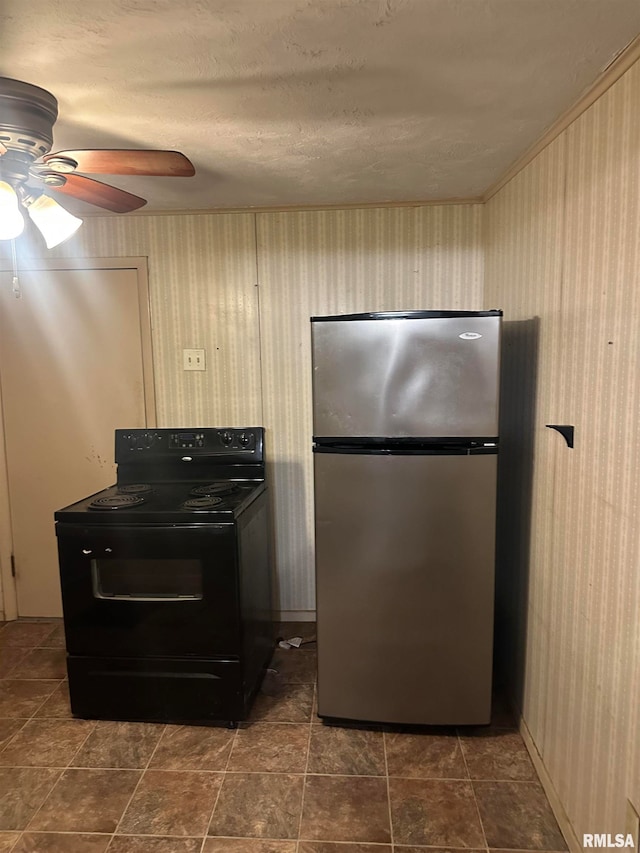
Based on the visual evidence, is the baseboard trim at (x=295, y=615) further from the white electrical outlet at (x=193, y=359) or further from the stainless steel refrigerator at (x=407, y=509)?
the white electrical outlet at (x=193, y=359)

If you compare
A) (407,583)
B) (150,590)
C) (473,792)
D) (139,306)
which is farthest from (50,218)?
(473,792)

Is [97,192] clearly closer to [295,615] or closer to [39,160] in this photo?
[39,160]

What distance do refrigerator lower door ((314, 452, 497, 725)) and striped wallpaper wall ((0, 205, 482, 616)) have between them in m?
0.86

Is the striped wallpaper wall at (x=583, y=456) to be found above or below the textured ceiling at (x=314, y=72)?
below

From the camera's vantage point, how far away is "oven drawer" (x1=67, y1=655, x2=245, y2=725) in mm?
2078

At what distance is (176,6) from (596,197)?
42.1 inches

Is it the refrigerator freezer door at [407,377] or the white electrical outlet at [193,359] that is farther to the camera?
the white electrical outlet at [193,359]

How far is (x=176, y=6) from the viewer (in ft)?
3.49

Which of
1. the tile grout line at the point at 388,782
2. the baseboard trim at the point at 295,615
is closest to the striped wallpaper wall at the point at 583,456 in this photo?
the tile grout line at the point at 388,782

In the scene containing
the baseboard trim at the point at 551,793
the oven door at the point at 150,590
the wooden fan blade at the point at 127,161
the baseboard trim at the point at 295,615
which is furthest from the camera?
the baseboard trim at the point at 295,615

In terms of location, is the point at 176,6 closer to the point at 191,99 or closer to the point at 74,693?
the point at 191,99

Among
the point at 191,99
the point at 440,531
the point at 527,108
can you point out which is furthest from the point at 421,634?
the point at 191,99

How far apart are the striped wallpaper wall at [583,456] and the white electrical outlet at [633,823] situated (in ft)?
0.06

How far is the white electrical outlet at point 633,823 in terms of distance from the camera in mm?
1201
